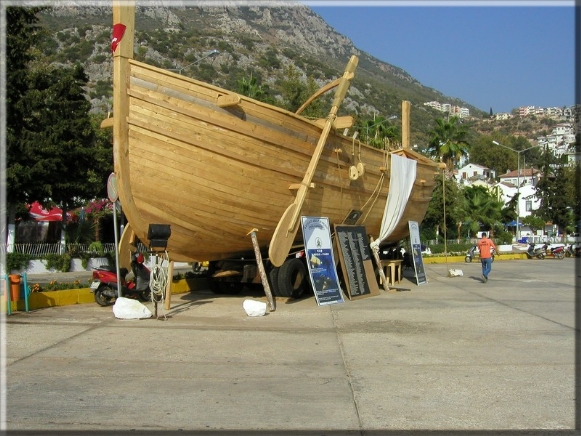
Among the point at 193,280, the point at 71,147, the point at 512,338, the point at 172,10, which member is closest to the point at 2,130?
the point at 71,147

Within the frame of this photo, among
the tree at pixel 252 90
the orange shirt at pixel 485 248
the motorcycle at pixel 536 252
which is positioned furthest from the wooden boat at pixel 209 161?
the motorcycle at pixel 536 252

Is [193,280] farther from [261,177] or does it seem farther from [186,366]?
[186,366]

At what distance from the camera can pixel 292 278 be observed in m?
12.8

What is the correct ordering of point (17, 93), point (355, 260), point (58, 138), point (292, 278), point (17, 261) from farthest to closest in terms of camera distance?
1. point (58, 138)
2. point (17, 93)
3. point (17, 261)
4. point (355, 260)
5. point (292, 278)

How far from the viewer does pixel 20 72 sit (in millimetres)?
20938

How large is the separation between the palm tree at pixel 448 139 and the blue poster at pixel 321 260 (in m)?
43.1

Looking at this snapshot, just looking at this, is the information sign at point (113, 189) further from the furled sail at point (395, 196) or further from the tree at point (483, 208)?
the tree at point (483, 208)

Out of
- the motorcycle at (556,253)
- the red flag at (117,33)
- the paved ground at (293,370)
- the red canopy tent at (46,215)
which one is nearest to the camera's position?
the paved ground at (293,370)

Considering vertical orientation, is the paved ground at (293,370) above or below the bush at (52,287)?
below

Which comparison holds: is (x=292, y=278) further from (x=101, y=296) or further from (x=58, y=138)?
(x=58, y=138)

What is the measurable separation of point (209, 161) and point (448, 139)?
46.4 meters

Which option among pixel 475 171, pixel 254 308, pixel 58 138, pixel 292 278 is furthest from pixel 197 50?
pixel 254 308

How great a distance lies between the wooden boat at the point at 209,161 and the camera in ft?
33.3

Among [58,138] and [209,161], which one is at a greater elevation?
[58,138]
